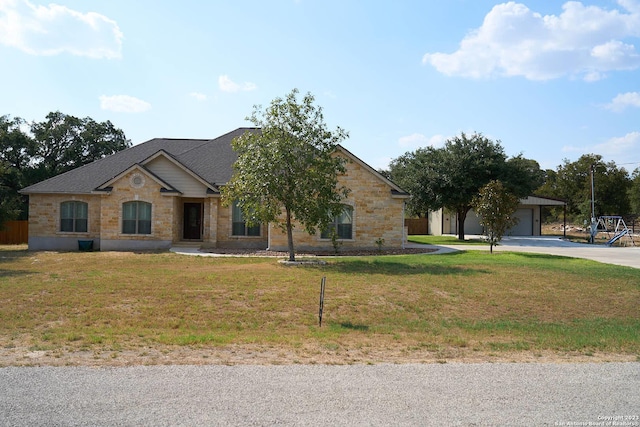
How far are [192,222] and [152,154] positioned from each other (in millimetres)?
4140

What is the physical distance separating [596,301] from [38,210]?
2549cm

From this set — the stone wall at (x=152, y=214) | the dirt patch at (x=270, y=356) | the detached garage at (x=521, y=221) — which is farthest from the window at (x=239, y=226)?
the detached garage at (x=521, y=221)

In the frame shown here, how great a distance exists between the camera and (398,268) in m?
18.2

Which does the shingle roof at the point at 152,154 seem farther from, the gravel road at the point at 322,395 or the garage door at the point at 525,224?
the garage door at the point at 525,224

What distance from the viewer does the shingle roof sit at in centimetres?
2708

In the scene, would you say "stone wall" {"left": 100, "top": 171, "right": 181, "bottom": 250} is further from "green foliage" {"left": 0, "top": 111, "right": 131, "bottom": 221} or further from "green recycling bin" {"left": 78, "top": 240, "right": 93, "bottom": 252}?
"green foliage" {"left": 0, "top": 111, "right": 131, "bottom": 221}

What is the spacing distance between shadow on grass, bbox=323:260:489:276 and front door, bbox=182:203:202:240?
422 inches

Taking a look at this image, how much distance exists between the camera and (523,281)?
15.9m

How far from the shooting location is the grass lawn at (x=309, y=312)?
27.3 feet

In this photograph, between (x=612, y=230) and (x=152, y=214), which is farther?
(x=612, y=230)

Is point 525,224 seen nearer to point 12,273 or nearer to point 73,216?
point 73,216

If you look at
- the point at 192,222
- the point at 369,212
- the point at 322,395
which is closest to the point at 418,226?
the point at 369,212

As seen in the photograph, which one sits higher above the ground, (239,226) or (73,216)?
(73,216)

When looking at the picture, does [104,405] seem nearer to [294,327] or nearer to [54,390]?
[54,390]
